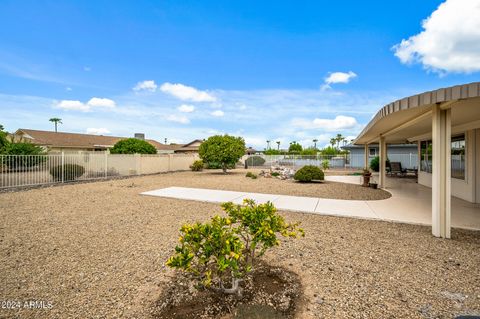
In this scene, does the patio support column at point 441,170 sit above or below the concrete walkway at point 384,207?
above

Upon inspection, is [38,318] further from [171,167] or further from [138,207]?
[171,167]

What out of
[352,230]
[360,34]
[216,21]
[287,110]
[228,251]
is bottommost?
[352,230]

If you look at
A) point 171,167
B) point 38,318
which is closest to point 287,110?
point 171,167

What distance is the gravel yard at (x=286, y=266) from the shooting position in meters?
2.36

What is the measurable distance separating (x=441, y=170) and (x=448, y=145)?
481mm

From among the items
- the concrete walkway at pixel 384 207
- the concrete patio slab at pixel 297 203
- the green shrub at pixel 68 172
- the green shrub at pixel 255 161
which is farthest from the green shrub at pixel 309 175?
the green shrub at pixel 255 161

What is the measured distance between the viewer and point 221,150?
1898 cm

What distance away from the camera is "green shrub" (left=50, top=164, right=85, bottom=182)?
12344 millimetres

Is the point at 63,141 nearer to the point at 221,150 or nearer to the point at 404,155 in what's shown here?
the point at 221,150

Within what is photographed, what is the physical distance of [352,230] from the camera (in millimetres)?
4906

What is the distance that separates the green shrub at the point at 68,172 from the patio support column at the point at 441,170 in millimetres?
15821

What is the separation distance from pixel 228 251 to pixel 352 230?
153 inches

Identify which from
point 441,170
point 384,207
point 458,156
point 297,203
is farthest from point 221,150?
point 441,170

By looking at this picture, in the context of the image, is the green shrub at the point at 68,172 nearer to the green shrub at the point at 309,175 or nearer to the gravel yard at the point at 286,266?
the gravel yard at the point at 286,266
